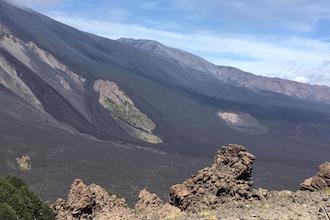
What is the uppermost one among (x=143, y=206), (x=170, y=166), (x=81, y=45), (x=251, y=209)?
(x=81, y=45)

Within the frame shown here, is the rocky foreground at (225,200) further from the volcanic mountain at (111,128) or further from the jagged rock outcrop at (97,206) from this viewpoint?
the volcanic mountain at (111,128)

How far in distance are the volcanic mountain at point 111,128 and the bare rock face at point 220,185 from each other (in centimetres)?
3306

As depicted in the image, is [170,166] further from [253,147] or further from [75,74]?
[75,74]

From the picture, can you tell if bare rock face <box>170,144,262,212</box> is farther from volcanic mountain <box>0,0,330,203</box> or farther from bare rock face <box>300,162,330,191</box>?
volcanic mountain <box>0,0,330,203</box>

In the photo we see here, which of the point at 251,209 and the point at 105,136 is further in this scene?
the point at 105,136

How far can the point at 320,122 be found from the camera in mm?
180625

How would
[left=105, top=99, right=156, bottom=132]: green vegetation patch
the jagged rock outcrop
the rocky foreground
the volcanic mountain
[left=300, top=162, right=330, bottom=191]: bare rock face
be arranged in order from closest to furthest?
1. the rocky foreground
2. the jagged rock outcrop
3. [left=300, top=162, right=330, bottom=191]: bare rock face
4. the volcanic mountain
5. [left=105, top=99, right=156, bottom=132]: green vegetation patch

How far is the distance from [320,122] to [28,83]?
114 meters

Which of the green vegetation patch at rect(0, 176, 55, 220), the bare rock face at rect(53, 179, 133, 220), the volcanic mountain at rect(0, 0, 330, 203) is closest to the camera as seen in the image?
the bare rock face at rect(53, 179, 133, 220)

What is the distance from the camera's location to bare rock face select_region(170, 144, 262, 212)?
48.9ft

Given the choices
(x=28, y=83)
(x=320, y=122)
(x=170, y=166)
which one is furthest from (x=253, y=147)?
(x=320, y=122)

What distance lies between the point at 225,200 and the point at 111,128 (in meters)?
84.9

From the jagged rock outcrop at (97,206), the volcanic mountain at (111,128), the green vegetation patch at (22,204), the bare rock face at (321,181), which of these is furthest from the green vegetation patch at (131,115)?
the bare rock face at (321,181)

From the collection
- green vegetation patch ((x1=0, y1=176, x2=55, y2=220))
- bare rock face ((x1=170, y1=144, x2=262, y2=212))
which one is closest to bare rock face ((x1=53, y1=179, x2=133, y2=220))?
green vegetation patch ((x1=0, y1=176, x2=55, y2=220))
